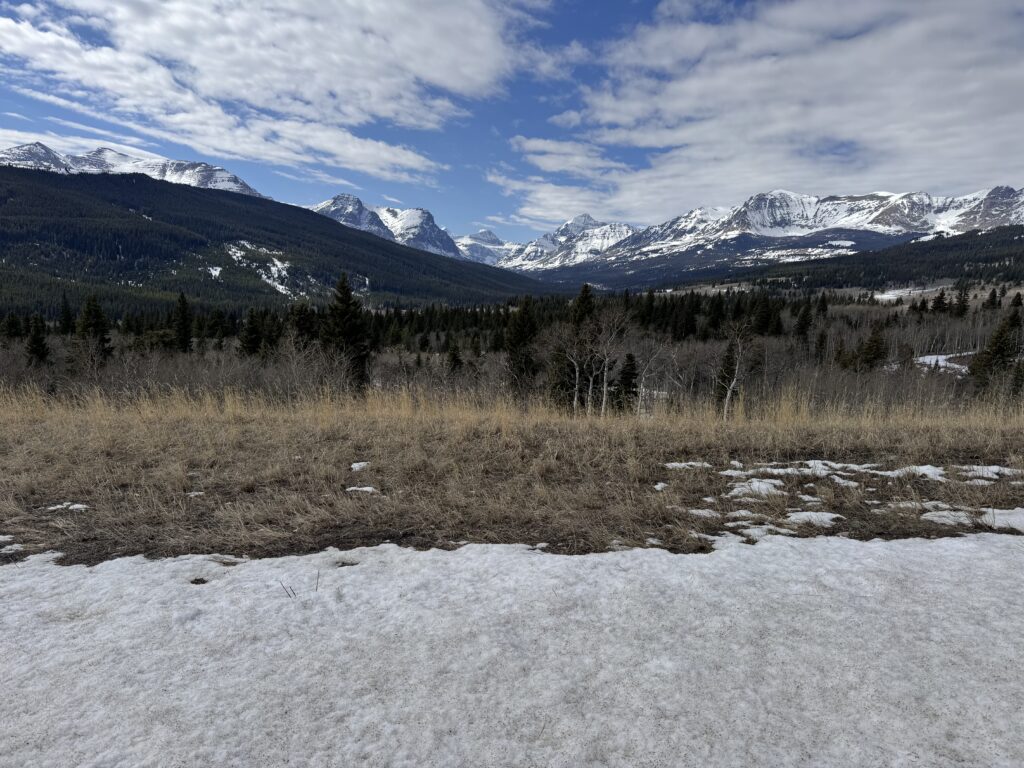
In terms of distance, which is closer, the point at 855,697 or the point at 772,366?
the point at 855,697

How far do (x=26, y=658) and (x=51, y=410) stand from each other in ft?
31.0

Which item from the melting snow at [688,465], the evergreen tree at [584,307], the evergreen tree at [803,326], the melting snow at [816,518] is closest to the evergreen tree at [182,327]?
the evergreen tree at [584,307]

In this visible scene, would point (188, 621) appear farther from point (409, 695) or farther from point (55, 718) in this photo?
point (409, 695)

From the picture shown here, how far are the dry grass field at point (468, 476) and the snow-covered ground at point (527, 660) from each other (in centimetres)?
56

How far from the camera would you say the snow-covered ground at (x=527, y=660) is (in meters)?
2.01

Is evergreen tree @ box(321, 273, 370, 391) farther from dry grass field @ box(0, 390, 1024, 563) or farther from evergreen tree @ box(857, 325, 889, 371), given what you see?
evergreen tree @ box(857, 325, 889, 371)

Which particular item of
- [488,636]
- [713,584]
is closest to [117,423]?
[488,636]

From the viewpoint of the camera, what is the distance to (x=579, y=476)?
5.81m

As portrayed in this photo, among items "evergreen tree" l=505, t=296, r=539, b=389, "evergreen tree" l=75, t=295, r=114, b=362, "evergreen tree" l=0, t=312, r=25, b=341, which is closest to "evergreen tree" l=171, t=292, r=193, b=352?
"evergreen tree" l=75, t=295, r=114, b=362

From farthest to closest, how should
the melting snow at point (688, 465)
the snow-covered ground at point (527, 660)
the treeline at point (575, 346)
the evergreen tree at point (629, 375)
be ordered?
the evergreen tree at point (629, 375), the treeline at point (575, 346), the melting snow at point (688, 465), the snow-covered ground at point (527, 660)

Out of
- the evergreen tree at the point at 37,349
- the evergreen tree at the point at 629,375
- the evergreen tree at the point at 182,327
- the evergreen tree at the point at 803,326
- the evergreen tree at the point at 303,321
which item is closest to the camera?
the evergreen tree at the point at 629,375

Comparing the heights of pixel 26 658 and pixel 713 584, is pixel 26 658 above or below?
below

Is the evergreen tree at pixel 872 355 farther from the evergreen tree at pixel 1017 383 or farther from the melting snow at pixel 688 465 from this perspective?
the melting snow at pixel 688 465

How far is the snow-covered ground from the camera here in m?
2.01
